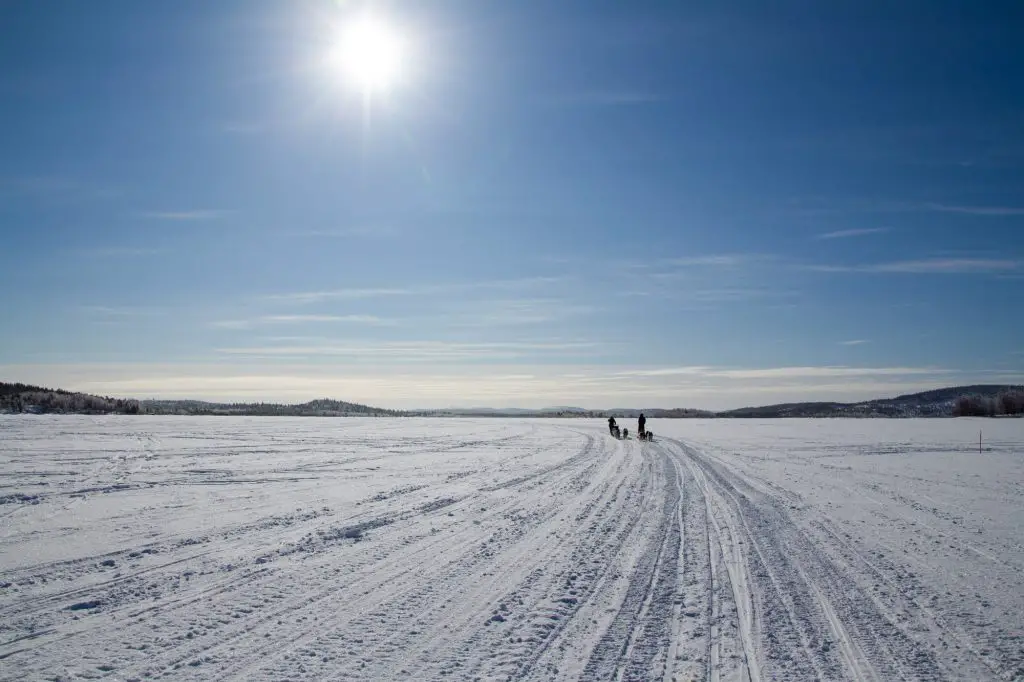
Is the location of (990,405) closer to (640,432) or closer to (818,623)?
(640,432)

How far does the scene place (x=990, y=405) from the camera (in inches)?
3575

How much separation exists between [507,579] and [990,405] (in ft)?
365

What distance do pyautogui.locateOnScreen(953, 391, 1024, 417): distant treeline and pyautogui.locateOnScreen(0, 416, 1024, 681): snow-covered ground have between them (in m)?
91.4

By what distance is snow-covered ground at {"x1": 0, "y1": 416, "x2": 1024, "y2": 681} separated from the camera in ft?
15.8

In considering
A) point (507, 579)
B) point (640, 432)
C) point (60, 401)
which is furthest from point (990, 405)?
point (60, 401)

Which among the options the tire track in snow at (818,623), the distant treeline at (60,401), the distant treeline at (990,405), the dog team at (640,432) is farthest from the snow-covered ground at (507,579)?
the distant treeline at (990,405)

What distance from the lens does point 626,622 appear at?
5594 millimetres

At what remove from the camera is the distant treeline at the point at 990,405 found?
87625 millimetres

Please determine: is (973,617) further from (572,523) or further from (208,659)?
(208,659)

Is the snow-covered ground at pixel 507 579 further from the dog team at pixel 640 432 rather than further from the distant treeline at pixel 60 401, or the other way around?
the distant treeline at pixel 60 401

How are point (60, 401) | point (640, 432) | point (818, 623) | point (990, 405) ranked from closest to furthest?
point (818, 623) < point (640, 432) < point (60, 401) < point (990, 405)

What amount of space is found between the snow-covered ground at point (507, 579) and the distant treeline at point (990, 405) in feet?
300

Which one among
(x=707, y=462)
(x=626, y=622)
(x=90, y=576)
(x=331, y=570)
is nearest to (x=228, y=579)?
(x=331, y=570)

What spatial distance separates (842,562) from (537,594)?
13.9 ft
